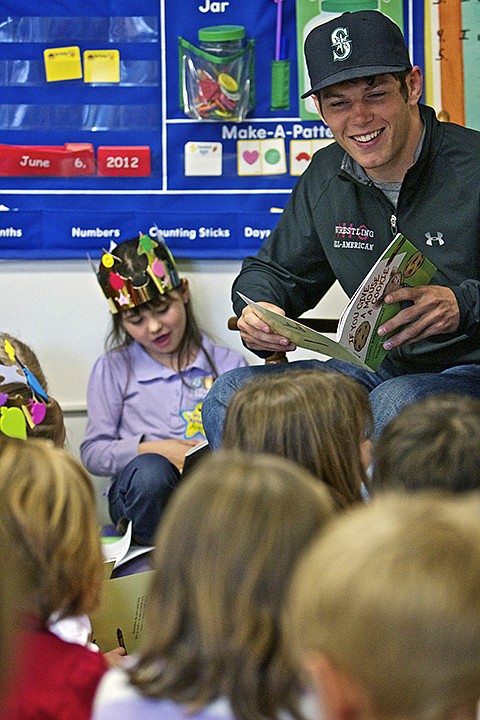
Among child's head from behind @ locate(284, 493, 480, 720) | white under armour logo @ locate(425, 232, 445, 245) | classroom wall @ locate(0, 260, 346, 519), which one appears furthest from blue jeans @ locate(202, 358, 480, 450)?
child's head from behind @ locate(284, 493, 480, 720)

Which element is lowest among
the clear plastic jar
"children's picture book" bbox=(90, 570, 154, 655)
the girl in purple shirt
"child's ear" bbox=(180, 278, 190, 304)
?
"children's picture book" bbox=(90, 570, 154, 655)

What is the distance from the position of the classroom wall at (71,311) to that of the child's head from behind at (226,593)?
6.95 feet

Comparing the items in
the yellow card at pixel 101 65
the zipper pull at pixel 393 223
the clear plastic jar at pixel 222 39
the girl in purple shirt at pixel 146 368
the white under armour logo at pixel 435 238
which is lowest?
the girl in purple shirt at pixel 146 368

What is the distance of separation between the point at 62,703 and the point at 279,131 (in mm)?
2259

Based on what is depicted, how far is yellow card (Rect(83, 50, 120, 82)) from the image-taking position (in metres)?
3.12

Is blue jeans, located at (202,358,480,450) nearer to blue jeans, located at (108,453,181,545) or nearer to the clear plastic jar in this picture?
blue jeans, located at (108,453,181,545)

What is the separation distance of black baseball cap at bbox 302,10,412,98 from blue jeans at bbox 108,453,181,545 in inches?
42.2

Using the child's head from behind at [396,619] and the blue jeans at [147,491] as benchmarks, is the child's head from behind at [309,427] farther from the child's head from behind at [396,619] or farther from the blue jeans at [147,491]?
the blue jeans at [147,491]

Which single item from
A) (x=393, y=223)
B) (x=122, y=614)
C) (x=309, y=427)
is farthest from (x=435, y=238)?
(x=122, y=614)

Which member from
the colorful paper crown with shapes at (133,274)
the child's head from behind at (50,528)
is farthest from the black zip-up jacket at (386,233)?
the child's head from behind at (50,528)

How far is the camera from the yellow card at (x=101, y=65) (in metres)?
3.12

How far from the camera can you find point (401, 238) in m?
1.96

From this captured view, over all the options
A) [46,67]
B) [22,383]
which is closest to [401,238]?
[22,383]

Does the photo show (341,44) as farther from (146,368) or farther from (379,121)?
(146,368)
